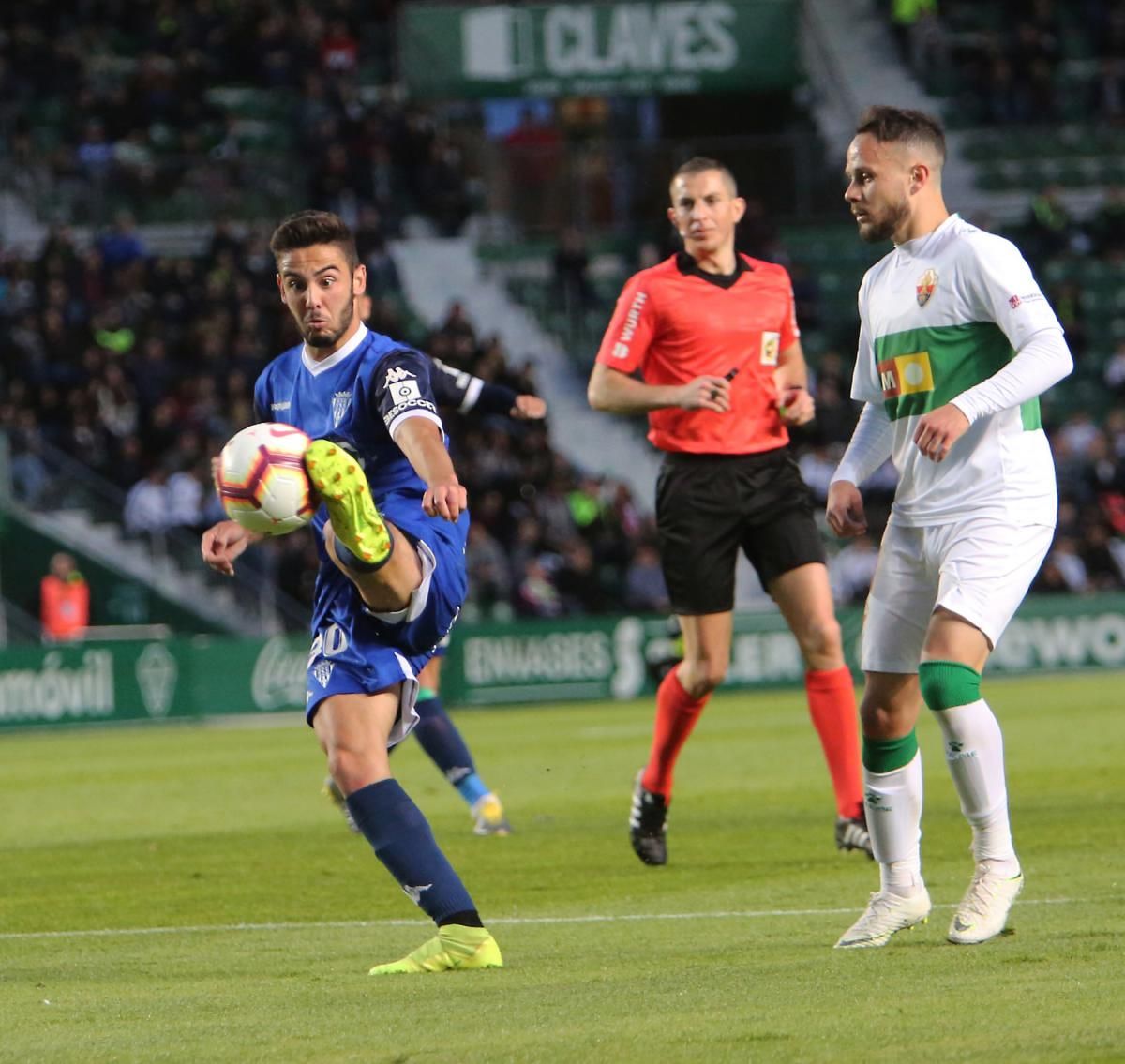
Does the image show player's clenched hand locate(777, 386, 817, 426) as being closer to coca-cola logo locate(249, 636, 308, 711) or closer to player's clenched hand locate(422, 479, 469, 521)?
player's clenched hand locate(422, 479, 469, 521)

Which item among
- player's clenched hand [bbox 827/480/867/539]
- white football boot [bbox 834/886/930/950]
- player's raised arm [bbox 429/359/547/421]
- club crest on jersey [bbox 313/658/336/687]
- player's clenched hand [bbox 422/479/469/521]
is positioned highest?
player's raised arm [bbox 429/359/547/421]

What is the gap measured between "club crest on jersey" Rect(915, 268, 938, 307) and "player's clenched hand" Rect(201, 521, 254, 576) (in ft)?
6.85

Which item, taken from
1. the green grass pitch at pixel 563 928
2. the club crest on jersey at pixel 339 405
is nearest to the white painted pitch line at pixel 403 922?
the green grass pitch at pixel 563 928

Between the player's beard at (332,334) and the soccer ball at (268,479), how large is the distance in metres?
0.59


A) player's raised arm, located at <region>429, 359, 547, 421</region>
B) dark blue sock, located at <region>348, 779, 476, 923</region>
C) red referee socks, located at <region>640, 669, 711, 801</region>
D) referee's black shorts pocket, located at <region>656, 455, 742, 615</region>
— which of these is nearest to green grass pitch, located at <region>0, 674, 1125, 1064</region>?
dark blue sock, located at <region>348, 779, 476, 923</region>

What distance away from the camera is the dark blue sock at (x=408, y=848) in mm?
Result: 6504

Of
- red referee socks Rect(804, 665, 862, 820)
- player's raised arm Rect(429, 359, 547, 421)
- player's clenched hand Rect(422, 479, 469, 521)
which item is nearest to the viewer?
player's clenched hand Rect(422, 479, 469, 521)

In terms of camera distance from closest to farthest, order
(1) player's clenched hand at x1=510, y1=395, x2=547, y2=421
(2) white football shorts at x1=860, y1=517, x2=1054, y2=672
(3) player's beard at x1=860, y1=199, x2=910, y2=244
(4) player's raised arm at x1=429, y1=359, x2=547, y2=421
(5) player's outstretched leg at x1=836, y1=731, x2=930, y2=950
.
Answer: (2) white football shorts at x1=860, y1=517, x2=1054, y2=672 < (5) player's outstretched leg at x1=836, y1=731, x2=930, y2=950 < (3) player's beard at x1=860, y1=199, x2=910, y2=244 < (1) player's clenched hand at x1=510, y1=395, x2=547, y2=421 < (4) player's raised arm at x1=429, y1=359, x2=547, y2=421

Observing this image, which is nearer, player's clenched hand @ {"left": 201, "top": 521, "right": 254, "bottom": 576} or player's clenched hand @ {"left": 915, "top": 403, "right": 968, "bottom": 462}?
player's clenched hand @ {"left": 915, "top": 403, "right": 968, "bottom": 462}

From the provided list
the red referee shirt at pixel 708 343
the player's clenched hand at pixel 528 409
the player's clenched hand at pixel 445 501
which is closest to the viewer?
the player's clenched hand at pixel 445 501

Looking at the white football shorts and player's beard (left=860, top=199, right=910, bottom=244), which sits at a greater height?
player's beard (left=860, top=199, right=910, bottom=244)

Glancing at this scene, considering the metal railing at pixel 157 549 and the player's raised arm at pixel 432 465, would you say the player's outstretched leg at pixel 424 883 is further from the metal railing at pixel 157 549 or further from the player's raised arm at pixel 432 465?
the metal railing at pixel 157 549

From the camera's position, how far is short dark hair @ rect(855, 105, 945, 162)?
684 centimetres

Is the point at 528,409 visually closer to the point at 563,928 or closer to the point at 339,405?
the point at 339,405
